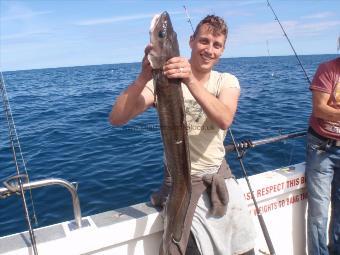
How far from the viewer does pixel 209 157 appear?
3451 mm

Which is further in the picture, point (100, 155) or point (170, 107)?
point (100, 155)

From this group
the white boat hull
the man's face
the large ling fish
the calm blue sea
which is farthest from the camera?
the calm blue sea

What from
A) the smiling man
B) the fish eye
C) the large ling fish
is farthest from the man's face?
the fish eye

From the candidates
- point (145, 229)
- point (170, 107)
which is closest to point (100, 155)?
point (145, 229)

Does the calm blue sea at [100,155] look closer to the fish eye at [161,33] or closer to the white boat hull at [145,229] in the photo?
the white boat hull at [145,229]

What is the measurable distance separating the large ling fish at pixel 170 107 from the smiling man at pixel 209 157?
1.46 feet

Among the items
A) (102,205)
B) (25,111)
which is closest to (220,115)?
(102,205)

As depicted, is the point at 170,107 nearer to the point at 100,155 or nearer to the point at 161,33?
the point at 161,33

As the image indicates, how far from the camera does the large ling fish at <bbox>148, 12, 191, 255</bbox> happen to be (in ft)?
8.72

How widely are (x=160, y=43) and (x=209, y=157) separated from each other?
1292 mm

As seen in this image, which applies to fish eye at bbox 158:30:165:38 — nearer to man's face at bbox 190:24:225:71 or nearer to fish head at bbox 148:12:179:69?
fish head at bbox 148:12:179:69

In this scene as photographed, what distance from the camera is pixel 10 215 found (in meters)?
6.62

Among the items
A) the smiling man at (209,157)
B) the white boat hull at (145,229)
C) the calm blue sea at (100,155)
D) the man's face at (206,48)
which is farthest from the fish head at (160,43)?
the white boat hull at (145,229)

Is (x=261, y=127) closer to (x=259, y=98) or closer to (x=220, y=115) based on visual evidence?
(x=259, y=98)
